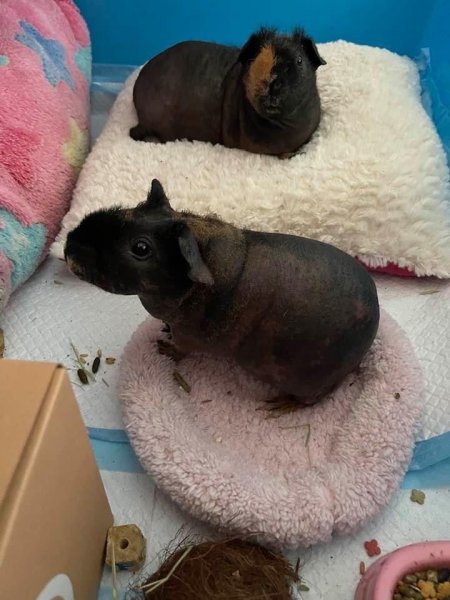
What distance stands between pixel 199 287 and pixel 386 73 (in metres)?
1.16

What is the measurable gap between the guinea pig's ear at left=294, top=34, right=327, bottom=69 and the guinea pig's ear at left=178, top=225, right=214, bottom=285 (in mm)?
852

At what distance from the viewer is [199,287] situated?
3.78 feet

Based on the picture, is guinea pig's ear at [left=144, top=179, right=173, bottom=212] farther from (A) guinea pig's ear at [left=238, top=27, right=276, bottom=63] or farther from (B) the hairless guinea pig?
(A) guinea pig's ear at [left=238, top=27, right=276, bottom=63]

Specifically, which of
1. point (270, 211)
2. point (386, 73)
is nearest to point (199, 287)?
point (270, 211)

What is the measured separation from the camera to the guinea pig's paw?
4.50 ft

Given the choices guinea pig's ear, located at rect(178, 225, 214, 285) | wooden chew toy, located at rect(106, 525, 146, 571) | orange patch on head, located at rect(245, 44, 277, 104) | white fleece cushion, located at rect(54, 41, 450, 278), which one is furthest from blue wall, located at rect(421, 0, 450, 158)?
wooden chew toy, located at rect(106, 525, 146, 571)

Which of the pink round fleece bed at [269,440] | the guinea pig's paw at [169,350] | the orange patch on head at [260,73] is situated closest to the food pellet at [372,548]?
the pink round fleece bed at [269,440]

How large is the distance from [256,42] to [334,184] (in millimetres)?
439

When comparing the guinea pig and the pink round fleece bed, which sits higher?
the guinea pig

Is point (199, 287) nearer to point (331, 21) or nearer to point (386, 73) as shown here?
point (386, 73)

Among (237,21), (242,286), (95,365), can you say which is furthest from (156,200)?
(237,21)

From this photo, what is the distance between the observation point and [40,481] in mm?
756

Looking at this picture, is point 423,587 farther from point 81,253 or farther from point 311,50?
point 311,50

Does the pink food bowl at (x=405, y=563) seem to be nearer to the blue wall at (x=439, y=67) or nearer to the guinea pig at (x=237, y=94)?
the guinea pig at (x=237, y=94)
